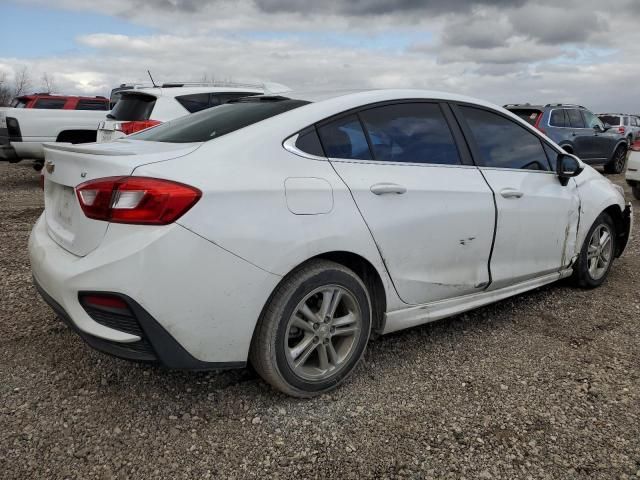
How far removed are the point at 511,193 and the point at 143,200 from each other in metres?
2.25

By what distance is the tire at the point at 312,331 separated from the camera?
8.00 feet

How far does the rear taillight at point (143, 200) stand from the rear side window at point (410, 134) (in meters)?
1.10

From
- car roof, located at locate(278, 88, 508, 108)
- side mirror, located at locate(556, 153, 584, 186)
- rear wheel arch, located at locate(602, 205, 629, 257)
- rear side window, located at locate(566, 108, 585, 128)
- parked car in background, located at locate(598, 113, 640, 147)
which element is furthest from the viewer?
parked car in background, located at locate(598, 113, 640, 147)

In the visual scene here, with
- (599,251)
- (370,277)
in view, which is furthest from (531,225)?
(370,277)

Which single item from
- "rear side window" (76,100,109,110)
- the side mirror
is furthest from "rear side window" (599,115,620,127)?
the side mirror

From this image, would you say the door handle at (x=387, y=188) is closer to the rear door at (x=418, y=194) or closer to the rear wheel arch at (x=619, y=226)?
the rear door at (x=418, y=194)

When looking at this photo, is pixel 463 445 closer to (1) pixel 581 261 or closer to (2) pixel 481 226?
(2) pixel 481 226

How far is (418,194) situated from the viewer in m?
2.88

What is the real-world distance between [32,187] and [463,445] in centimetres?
1008

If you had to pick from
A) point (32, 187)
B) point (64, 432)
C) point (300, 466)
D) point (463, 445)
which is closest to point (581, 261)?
point (463, 445)

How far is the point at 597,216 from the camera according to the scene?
4199 millimetres

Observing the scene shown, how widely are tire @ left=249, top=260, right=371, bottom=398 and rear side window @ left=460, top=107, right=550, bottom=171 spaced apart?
131cm

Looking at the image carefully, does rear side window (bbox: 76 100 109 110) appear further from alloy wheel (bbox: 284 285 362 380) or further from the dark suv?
alloy wheel (bbox: 284 285 362 380)

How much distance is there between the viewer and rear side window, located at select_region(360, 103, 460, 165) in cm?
289
